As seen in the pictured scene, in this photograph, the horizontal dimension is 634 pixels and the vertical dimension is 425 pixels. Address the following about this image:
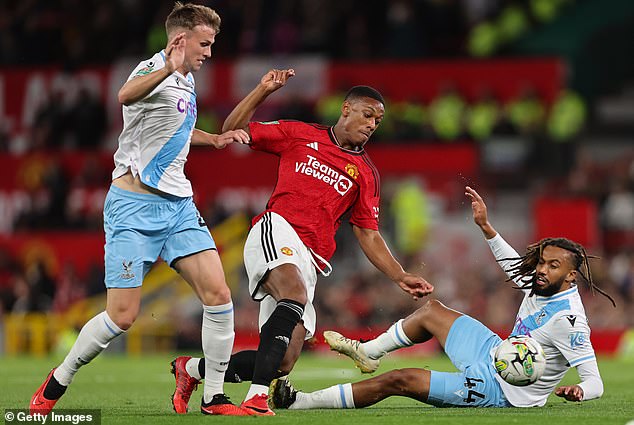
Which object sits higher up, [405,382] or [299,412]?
[405,382]

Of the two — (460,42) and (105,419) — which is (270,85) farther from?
(460,42)

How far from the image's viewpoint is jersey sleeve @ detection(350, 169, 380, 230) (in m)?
8.80

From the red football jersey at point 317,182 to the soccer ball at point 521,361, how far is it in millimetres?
1513

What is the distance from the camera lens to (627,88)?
77.5 feet

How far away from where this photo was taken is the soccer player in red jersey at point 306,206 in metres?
8.26

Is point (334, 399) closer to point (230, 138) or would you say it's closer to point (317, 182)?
point (317, 182)

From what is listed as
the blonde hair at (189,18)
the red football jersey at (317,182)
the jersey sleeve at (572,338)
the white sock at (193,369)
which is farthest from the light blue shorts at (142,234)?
the jersey sleeve at (572,338)

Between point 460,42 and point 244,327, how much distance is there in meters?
8.14

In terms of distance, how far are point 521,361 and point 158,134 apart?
2777 millimetres

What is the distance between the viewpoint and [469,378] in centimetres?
810

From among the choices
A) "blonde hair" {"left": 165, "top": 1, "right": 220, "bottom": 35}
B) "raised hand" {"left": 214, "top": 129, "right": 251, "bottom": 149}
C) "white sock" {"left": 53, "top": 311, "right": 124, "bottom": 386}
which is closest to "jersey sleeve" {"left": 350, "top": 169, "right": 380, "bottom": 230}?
"raised hand" {"left": 214, "top": 129, "right": 251, "bottom": 149}

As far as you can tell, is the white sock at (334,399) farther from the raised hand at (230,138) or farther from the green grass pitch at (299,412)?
the raised hand at (230,138)

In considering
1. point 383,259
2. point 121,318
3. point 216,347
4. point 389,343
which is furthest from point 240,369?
point 383,259

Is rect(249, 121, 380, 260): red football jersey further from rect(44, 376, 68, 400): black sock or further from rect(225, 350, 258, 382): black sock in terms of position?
rect(44, 376, 68, 400): black sock
